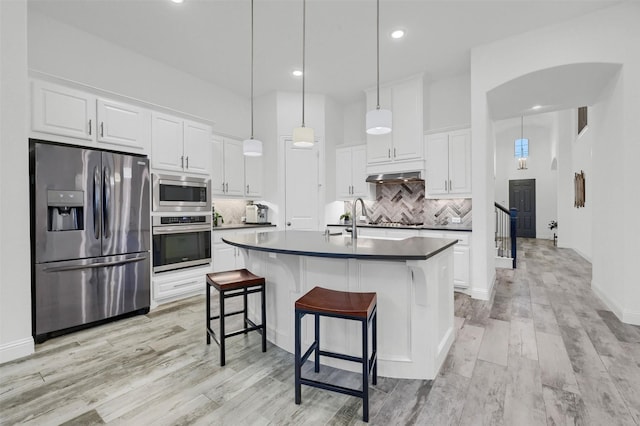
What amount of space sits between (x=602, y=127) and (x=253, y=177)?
196 inches

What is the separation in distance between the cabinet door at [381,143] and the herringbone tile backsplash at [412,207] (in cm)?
68

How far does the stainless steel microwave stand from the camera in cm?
355

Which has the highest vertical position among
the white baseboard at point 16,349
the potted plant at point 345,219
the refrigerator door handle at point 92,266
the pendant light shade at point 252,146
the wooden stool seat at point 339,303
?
the pendant light shade at point 252,146

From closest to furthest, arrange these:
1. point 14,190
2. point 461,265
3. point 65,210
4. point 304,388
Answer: point 304,388 < point 14,190 < point 65,210 < point 461,265

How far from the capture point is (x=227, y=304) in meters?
3.66

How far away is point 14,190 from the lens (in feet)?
7.96

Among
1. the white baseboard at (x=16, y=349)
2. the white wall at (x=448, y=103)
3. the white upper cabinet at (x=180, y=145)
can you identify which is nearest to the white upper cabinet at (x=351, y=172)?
the white wall at (x=448, y=103)

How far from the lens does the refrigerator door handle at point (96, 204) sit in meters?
2.95

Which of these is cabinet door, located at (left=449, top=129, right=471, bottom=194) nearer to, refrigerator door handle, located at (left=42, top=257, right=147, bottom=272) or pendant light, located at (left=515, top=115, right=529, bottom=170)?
refrigerator door handle, located at (left=42, top=257, right=147, bottom=272)

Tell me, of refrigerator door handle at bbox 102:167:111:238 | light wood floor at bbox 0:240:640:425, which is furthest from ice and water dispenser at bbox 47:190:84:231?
light wood floor at bbox 0:240:640:425

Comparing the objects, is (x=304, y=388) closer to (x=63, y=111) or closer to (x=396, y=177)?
(x=63, y=111)

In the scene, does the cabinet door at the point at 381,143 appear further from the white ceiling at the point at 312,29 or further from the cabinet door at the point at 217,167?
the cabinet door at the point at 217,167

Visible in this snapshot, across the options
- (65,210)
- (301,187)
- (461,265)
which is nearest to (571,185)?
(461,265)

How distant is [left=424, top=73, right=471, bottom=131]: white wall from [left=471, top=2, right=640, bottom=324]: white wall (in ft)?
2.66
